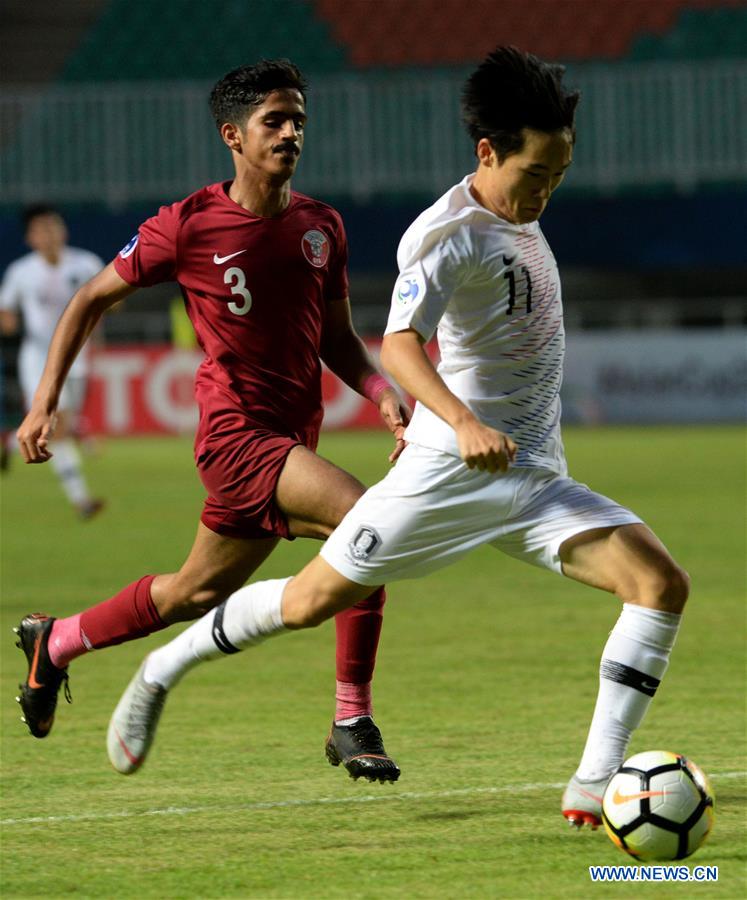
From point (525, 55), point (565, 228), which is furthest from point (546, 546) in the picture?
point (565, 228)

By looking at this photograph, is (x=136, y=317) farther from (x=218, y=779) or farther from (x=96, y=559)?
(x=218, y=779)

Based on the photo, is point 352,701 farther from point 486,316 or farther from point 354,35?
point 354,35

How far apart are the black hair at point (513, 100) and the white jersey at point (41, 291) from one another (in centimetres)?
1069

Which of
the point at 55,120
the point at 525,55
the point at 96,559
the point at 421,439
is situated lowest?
the point at 96,559

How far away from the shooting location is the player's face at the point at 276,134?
510 cm

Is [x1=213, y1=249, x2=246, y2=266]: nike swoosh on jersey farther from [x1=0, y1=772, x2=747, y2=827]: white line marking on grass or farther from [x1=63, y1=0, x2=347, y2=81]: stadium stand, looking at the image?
[x1=63, y1=0, x2=347, y2=81]: stadium stand

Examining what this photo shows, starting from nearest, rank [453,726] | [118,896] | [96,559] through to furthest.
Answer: [118,896] < [453,726] < [96,559]

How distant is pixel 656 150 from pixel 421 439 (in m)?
22.1

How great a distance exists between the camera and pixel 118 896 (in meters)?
3.73

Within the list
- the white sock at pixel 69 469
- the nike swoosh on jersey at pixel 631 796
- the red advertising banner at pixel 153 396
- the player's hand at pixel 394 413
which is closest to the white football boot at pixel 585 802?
the nike swoosh on jersey at pixel 631 796

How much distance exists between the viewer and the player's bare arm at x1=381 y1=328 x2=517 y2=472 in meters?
3.91

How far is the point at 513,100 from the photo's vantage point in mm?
4129

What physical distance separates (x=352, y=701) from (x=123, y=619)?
847 millimetres

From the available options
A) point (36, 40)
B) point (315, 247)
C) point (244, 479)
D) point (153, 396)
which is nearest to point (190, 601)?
point (244, 479)
